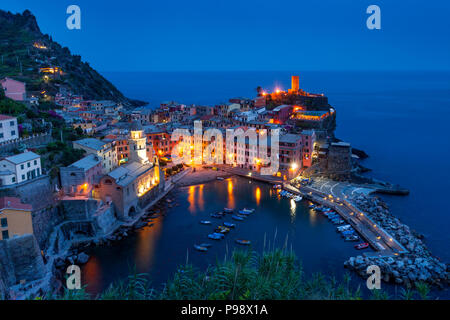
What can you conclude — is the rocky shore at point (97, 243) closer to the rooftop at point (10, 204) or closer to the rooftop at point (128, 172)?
the rooftop at point (128, 172)

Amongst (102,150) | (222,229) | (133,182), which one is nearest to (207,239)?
(222,229)

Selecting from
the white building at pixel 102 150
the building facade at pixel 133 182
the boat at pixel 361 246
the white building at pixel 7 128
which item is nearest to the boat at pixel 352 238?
the boat at pixel 361 246

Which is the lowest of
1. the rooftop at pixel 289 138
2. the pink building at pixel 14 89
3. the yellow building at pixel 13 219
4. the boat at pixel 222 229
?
the boat at pixel 222 229

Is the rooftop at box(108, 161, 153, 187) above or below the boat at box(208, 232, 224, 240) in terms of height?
above

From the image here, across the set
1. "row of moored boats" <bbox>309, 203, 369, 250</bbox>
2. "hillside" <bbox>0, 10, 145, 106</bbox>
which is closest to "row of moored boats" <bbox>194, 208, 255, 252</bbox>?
"row of moored boats" <bbox>309, 203, 369, 250</bbox>

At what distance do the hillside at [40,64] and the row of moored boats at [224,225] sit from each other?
33579 mm

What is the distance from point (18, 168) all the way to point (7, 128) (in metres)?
5.33

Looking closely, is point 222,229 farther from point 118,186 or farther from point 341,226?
point 341,226

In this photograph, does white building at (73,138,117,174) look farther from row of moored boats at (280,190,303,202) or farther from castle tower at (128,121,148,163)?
row of moored boats at (280,190,303,202)

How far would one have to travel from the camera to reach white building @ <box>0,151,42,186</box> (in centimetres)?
1980

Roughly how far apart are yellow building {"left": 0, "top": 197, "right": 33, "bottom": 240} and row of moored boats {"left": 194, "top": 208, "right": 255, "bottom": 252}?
29.5 ft

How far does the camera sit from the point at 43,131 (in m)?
28.0

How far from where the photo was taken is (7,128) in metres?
23.9

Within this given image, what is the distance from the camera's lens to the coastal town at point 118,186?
59.2 feet
